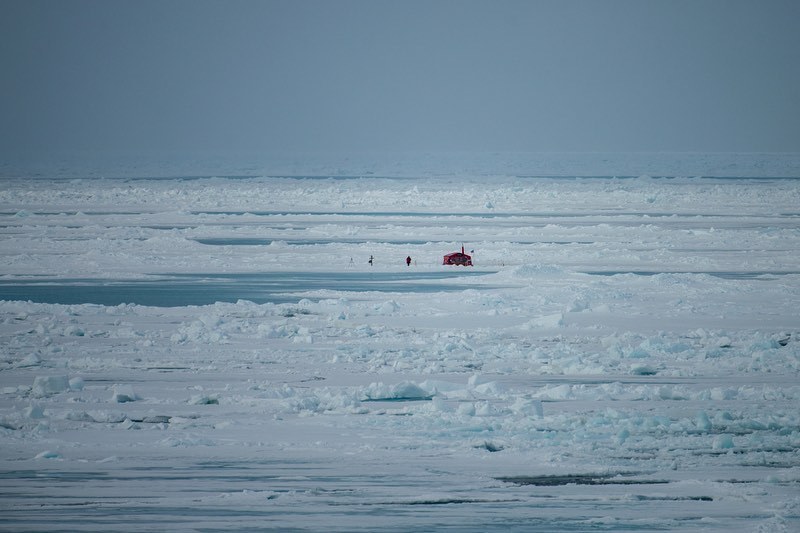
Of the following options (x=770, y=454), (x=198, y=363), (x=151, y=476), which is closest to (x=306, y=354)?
(x=198, y=363)

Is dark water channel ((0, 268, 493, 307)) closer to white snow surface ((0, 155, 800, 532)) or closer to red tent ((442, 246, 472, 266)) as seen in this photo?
white snow surface ((0, 155, 800, 532))

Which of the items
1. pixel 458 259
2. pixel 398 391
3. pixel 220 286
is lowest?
pixel 398 391

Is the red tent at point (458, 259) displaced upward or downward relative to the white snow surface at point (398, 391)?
upward

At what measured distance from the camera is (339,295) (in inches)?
740

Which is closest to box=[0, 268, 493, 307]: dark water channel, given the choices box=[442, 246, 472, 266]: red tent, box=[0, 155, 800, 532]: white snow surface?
box=[0, 155, 800, 532]: white snow surface

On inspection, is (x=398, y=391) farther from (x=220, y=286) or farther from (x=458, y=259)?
(x=458, y=259)

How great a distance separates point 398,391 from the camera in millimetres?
10992

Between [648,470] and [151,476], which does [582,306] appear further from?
[151,476]

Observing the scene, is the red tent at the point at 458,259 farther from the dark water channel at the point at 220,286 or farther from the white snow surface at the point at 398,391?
the dark water channel at the point at 220,286

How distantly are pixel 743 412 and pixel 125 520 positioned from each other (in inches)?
231

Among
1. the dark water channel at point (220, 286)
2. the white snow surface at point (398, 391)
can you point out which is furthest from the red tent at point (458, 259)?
the dark water channel at point (220, 286)

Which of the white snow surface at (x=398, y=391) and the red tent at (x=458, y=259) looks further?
the red tent at (x=458, y=259)

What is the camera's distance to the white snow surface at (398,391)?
25.0 feet

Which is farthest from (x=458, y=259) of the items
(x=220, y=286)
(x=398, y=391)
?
(x=398, y=391)
